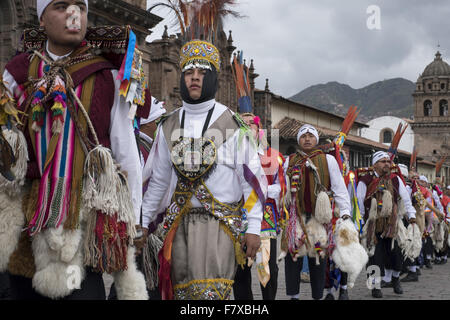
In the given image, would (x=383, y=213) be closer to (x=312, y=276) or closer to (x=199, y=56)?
(x=312, y=276)

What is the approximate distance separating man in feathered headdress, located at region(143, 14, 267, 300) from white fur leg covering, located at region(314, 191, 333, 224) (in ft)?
10.1

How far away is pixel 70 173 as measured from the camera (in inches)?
126

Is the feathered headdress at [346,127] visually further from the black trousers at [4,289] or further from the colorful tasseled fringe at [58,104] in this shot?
the colorful tasseled fringe at [58,104]

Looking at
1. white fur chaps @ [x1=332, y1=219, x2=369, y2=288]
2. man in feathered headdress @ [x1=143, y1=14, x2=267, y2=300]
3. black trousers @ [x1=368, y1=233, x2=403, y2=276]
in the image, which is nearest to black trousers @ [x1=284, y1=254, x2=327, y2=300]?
white fur chaps @ [x1=332, y1=219, x2=369, y2=288]

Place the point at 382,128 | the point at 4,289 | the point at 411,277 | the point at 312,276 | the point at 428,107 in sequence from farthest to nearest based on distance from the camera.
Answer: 1. the point at 428,107
2. the point at 382,128
3. the point at 411,277
4. the point at 312,276
5. the point at 4,289

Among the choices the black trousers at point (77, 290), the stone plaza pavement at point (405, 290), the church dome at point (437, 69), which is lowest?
the stone plaza pavement at point (405, 290)

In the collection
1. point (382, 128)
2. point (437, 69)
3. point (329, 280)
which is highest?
point (437, 69)

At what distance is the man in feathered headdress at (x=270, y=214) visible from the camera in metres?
6.68

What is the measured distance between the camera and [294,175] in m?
7.80

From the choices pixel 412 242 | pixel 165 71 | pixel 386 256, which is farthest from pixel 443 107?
pixel 386 256

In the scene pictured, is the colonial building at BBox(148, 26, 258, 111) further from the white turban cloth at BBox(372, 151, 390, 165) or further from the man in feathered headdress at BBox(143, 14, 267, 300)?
the man in feathered headdress at BBox(143, 14, 267, 300)

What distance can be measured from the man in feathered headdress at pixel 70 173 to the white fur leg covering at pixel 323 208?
14.4 ft

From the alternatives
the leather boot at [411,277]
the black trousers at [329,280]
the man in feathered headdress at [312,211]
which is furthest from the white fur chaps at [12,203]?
the leather boot at [411,277]

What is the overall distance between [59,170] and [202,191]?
4.48ft
